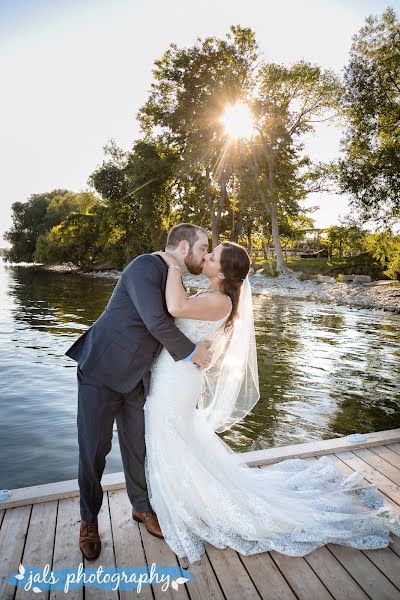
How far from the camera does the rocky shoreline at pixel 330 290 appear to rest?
2000 centimetres

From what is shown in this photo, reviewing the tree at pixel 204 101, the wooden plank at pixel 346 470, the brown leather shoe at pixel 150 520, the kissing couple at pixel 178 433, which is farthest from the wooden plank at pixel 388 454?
the tree at pixel 204 101

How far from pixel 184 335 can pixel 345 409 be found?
5.10 m

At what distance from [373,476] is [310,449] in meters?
0.63

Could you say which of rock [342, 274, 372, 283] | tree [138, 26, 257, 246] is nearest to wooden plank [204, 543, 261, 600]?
rock [342, 274, 372, 283]

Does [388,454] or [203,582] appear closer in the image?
[203,582]

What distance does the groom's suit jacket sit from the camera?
2.96 metres

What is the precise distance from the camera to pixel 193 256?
126 inches

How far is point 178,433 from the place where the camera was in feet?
10.8

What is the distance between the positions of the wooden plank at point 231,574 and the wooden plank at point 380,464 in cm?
189

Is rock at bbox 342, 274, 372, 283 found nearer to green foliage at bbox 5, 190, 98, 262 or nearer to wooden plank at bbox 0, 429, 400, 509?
wooden plank at bbox 0, 429, 400, 509

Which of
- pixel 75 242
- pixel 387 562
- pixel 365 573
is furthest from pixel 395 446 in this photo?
pixel 75 242

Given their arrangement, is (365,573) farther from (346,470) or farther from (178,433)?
(178,433)

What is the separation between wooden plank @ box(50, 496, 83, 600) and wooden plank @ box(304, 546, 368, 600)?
151 cm

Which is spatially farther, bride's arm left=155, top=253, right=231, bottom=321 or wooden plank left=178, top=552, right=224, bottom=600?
bride's arm left=155, top=253, right=231, bottom=321
